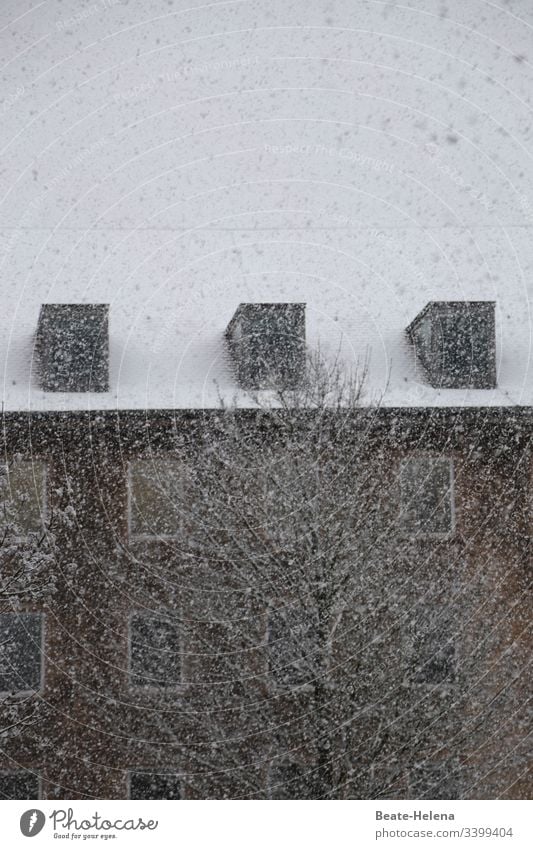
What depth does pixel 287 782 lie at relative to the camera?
5.66m

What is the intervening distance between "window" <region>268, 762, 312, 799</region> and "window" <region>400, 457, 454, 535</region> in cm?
150

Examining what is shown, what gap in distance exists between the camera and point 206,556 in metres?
6.55

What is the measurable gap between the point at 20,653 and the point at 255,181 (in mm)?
3122

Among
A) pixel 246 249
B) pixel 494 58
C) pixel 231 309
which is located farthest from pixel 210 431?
pixel 494 58

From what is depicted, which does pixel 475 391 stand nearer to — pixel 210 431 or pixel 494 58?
pixel 210 431

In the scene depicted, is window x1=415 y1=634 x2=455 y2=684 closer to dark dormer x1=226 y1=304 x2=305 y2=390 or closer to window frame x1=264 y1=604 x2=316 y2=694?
window frame x1=264 y1=604 x2=316 y2=694

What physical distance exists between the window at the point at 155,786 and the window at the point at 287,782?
663mm

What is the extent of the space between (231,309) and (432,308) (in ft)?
3.80

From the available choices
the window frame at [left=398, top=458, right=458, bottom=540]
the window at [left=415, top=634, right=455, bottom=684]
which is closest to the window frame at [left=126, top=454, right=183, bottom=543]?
the window frame at [left=398, top=458, right=458, bottom=540]

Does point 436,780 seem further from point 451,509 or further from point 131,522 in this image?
point 131,522

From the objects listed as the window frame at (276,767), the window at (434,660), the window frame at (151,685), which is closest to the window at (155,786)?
the window frame at (151,685)

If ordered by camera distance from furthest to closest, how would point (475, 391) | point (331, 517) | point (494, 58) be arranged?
point (475, 391)
point (331, 517)
point (494, 58)

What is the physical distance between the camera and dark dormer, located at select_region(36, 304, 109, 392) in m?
6.10

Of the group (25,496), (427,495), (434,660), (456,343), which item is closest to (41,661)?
(25,496)
